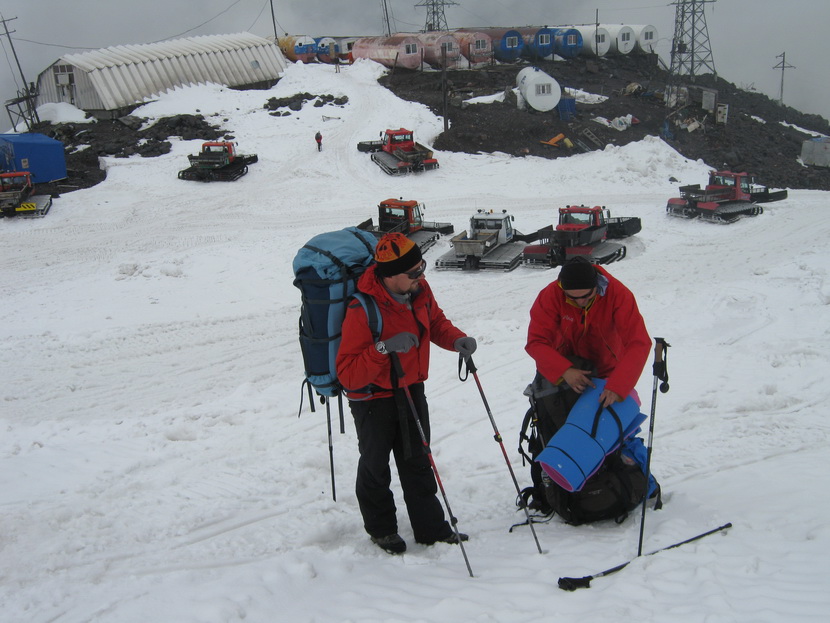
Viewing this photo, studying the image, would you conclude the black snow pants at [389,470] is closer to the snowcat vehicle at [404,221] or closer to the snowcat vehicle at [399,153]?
the snowcat vehicle at [404,221]

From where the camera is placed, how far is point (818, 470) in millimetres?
5109

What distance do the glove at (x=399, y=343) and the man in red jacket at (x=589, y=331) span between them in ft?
3.58

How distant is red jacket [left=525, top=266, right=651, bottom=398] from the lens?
4199 mm

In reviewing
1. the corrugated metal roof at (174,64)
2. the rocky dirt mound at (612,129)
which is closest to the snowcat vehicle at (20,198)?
the corrugated metal roof at (174,64)

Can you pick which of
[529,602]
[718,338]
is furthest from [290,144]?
[529,602]

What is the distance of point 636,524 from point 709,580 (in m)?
0.97

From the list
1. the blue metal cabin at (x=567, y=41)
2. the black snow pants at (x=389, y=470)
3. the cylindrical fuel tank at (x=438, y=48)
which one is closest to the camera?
the black snow pants at (x=389, y=470)

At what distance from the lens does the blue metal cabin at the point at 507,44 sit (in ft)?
155

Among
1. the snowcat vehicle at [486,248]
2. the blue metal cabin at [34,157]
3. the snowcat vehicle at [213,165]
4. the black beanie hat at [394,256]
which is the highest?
the black beanie hat at [394,256]

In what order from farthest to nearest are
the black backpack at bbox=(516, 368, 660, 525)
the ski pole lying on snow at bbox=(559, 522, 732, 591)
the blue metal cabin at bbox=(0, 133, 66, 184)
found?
the blue metal cabin at bbox=(0, 133, 66, 184)
the black backpack at bbox=(516, 368, 660, 525)
the ski pole lying on snow at bbox=(559, 522, 732, 591)

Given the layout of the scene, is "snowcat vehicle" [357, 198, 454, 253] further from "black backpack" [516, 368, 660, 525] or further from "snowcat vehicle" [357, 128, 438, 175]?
"black backpack" [516, 368, 660, 525]

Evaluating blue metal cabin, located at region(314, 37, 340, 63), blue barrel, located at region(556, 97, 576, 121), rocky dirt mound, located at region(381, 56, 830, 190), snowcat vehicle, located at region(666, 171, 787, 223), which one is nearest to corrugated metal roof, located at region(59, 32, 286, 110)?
blue metal cabin, located at region(314, 37, 340, 63)

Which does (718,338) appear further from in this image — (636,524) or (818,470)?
(636,524)

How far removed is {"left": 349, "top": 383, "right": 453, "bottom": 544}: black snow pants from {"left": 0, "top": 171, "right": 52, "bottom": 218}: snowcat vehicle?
72.6ft
